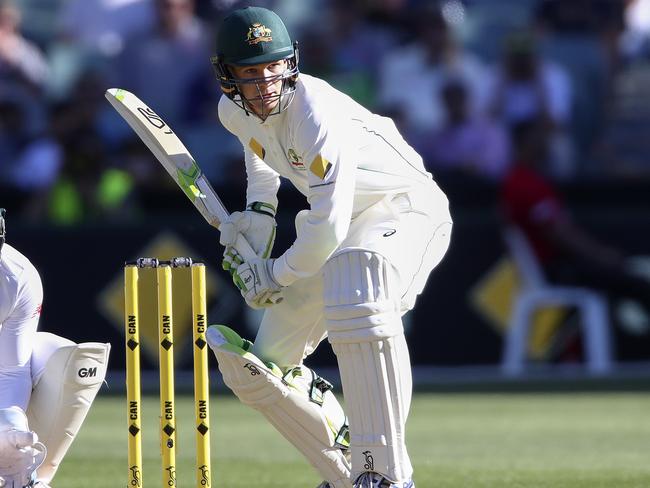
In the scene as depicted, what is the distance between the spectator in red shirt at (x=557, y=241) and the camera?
31.9ft

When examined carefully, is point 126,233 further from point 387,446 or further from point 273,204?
point 387,446

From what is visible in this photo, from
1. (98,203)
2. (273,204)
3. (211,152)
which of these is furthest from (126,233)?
(273,204)

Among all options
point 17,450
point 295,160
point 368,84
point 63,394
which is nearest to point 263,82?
point 295,160

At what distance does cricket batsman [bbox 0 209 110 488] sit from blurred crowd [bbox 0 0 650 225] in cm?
583

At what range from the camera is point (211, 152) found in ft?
36.2

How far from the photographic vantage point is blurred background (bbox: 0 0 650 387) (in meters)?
9.95

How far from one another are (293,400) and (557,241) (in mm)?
5793

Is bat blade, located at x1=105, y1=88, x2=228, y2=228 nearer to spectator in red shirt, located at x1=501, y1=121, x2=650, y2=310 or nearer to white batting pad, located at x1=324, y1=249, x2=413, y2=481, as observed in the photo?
white batting pad, located at x1=324, y1=249, x2=413, y2=481

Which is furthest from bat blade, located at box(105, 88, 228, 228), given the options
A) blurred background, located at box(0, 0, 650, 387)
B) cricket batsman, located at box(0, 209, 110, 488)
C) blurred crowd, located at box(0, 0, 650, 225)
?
blurred crowd, located at box(0, 0, 650, 225)

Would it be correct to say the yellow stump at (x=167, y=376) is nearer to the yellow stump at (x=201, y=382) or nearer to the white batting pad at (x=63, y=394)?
the yellow stump at (x=201, y=382)

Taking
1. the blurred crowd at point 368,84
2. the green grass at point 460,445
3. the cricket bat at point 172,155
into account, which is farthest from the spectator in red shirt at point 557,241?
the cricket bat at point 172,155

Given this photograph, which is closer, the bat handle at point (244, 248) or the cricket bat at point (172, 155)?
the bat handle at point (244, 248)

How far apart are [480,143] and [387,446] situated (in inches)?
270

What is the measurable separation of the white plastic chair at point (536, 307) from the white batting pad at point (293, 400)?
550 centimetres
